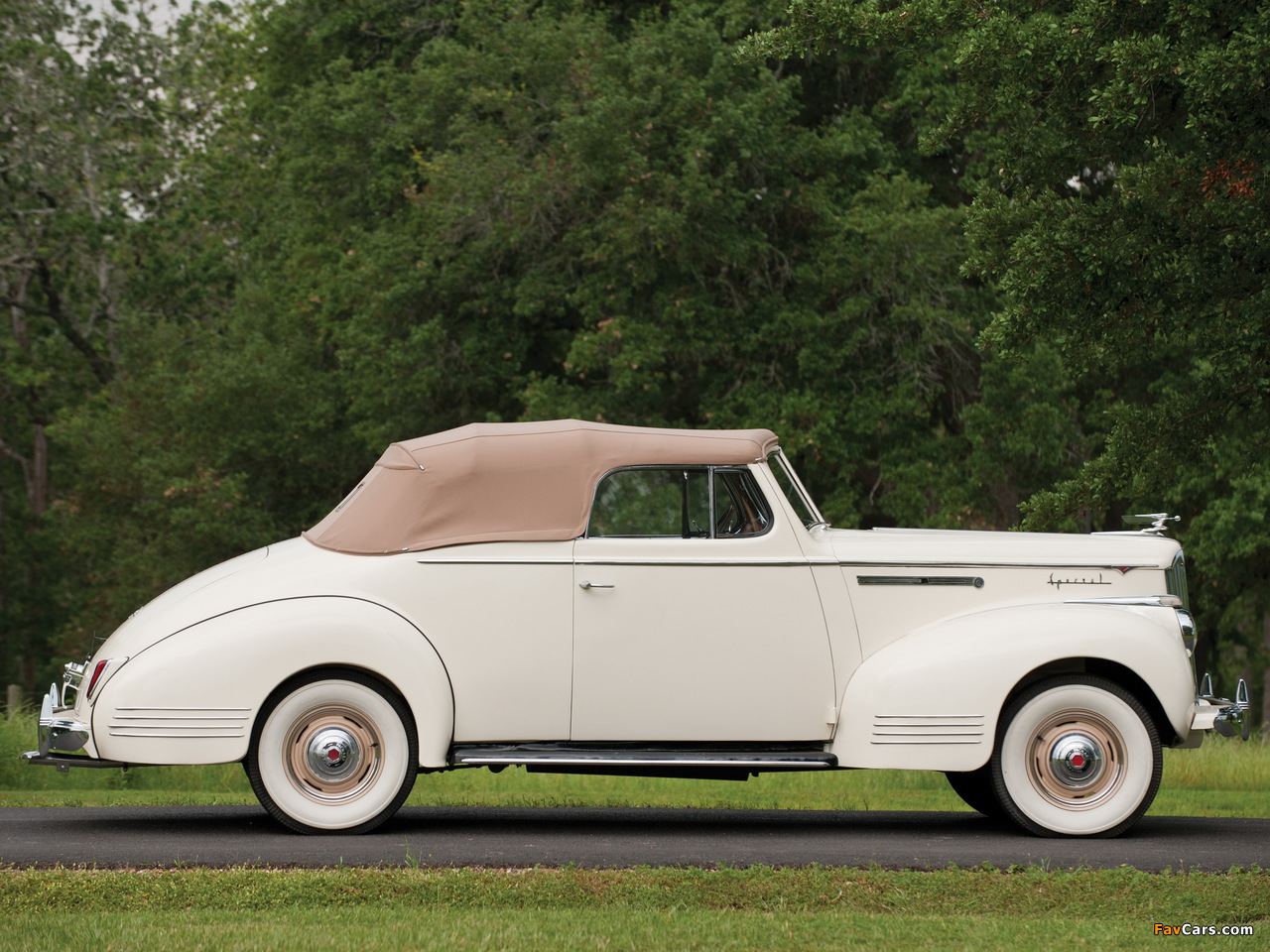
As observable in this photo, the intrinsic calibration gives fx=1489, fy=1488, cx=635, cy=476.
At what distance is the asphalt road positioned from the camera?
700 cm

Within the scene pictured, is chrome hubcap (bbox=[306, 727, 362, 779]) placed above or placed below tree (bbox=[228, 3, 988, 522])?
below

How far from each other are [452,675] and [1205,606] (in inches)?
818

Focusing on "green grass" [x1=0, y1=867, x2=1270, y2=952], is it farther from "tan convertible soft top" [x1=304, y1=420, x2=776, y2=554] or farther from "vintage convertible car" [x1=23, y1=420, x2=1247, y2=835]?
"tan convertible soft top" [x1=304, y1=420, x2=776, y2=554]

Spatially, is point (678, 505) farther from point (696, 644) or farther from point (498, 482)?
point (498, 482)

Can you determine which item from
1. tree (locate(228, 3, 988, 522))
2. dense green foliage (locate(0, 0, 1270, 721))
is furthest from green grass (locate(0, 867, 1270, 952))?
tree (locate(228, 3, 988, 522))

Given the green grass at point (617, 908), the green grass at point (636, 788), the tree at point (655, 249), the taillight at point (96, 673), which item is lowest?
the green grass at point (617, 908)

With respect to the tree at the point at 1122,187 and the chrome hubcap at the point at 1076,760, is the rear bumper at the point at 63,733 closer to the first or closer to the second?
the chrome hubcap at the point at 1076,760

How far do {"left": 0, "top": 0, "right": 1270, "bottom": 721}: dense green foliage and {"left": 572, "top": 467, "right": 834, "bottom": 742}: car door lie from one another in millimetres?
5585

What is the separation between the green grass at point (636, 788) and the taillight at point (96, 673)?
2072 millimetres

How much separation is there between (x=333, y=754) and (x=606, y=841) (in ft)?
4.83

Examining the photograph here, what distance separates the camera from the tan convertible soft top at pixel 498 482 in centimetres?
786

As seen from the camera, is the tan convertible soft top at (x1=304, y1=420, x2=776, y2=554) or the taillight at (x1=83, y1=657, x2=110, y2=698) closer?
the taillight at (x1=83, y1=657, x2=110, y2=698)

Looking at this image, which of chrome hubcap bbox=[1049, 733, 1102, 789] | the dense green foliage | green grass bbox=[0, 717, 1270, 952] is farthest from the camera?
the dense green foliage

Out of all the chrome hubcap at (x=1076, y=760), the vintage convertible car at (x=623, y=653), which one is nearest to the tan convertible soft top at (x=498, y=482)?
the vintage convertible car at (x=623, y=653)
